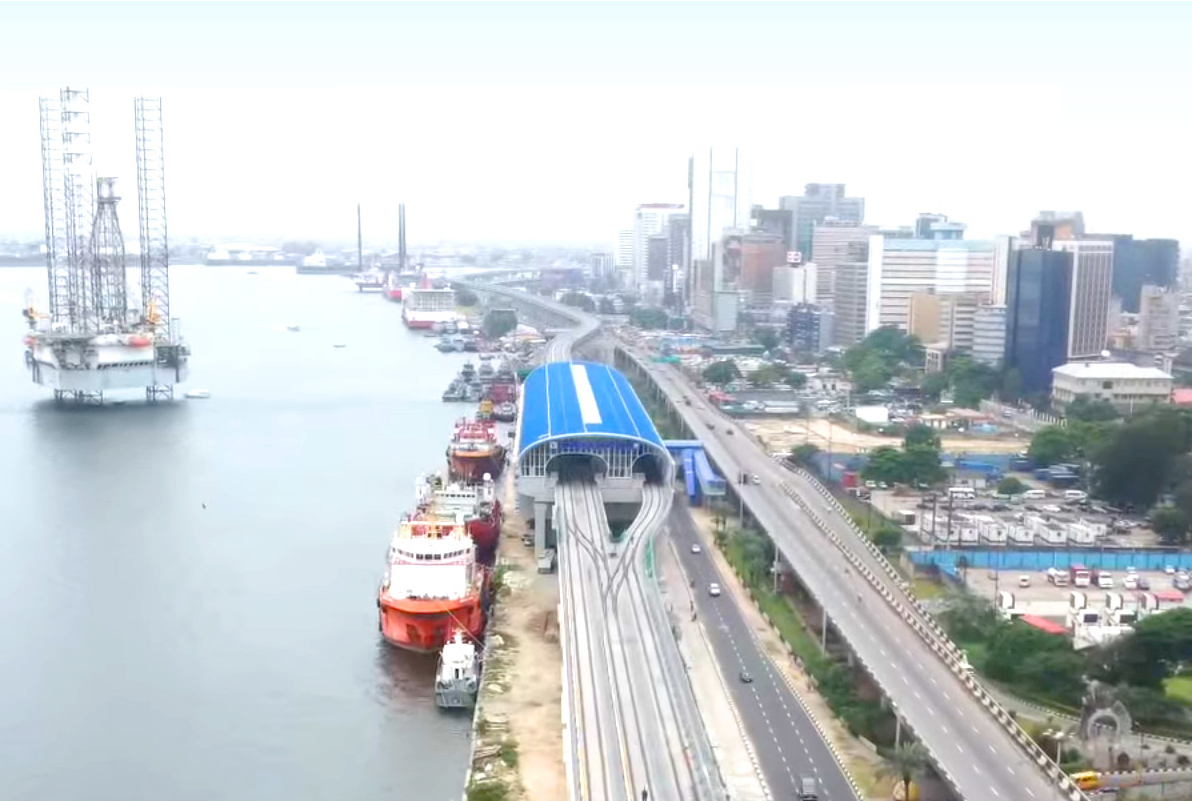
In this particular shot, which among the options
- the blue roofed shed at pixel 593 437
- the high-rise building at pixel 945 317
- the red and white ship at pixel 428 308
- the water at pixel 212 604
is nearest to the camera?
the water at pixel 212 604

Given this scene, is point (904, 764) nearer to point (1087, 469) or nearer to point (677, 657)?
point (677, 657)

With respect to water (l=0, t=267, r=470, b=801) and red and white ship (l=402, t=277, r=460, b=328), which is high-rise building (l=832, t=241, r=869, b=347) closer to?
red and white ship (l=402, t=277, r=460, b=328)

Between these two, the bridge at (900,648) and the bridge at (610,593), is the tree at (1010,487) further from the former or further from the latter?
the bridge at (610,593)

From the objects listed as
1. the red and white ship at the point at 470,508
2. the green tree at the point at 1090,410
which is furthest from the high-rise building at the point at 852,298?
the red and white ship at the point at 470,508

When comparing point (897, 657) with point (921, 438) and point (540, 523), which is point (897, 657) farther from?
point (921, 438)

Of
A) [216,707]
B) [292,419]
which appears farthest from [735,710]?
[292,419]

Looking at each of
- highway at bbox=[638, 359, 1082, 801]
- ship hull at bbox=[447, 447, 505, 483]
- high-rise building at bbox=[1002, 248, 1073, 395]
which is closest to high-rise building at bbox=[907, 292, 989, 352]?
high-rise building at bbox=[1002, 248, 1073, 395]
